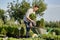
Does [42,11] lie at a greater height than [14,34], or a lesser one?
greater

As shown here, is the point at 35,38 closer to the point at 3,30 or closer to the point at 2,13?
the point at 3,30

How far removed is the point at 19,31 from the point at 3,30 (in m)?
1.15

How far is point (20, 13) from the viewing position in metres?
24.2

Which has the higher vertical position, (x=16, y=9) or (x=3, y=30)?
(x=16, y=9)

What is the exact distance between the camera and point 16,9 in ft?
83.2

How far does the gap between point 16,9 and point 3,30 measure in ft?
37.4

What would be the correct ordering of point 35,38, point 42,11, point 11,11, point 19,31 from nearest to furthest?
point 35,38
point 19,31
point 42,11
point 11,11

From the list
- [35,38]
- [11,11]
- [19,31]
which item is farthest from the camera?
[11,11]

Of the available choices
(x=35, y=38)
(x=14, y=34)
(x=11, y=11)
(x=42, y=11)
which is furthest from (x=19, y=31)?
(x=11, y=11)

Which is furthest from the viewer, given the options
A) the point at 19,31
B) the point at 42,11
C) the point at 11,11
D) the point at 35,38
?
the point at 11,11

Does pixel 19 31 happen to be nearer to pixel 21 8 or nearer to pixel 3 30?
pixel 3 30

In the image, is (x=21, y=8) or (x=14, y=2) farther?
(x=14, y=2)

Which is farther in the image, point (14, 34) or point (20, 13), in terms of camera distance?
point (20, 13)

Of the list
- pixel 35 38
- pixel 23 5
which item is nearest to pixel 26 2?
pixel 23 5
